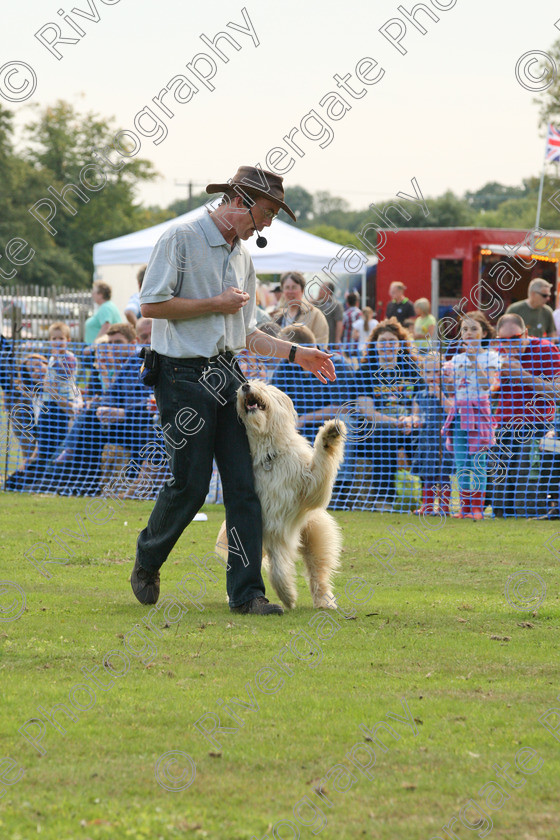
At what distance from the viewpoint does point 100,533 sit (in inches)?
355

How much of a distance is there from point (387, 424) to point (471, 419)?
871 mm

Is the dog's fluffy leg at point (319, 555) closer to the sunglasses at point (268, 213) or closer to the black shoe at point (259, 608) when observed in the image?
the black shoe at point (259, 608)

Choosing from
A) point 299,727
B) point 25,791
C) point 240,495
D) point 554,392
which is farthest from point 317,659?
point 554,392

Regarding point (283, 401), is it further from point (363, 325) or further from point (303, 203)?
point (303, 203)

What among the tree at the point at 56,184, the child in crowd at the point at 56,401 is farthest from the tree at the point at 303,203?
the child in crowd at the point at 56,401

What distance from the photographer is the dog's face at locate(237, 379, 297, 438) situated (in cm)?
588

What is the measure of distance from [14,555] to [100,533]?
1231 mm

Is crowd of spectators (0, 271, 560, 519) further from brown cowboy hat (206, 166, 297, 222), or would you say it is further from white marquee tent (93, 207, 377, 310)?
white marquee tent (93, 207, 377, 310)

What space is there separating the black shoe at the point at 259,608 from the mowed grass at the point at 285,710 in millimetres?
101

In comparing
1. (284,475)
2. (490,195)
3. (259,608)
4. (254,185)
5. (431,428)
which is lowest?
(259,608)

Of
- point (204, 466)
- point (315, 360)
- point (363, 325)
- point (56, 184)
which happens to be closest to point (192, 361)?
point (204, 466)

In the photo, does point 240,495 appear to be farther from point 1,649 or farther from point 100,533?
point 100,533

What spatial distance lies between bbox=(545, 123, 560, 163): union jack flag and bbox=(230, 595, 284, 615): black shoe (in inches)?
550

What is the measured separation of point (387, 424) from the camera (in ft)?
35.2
